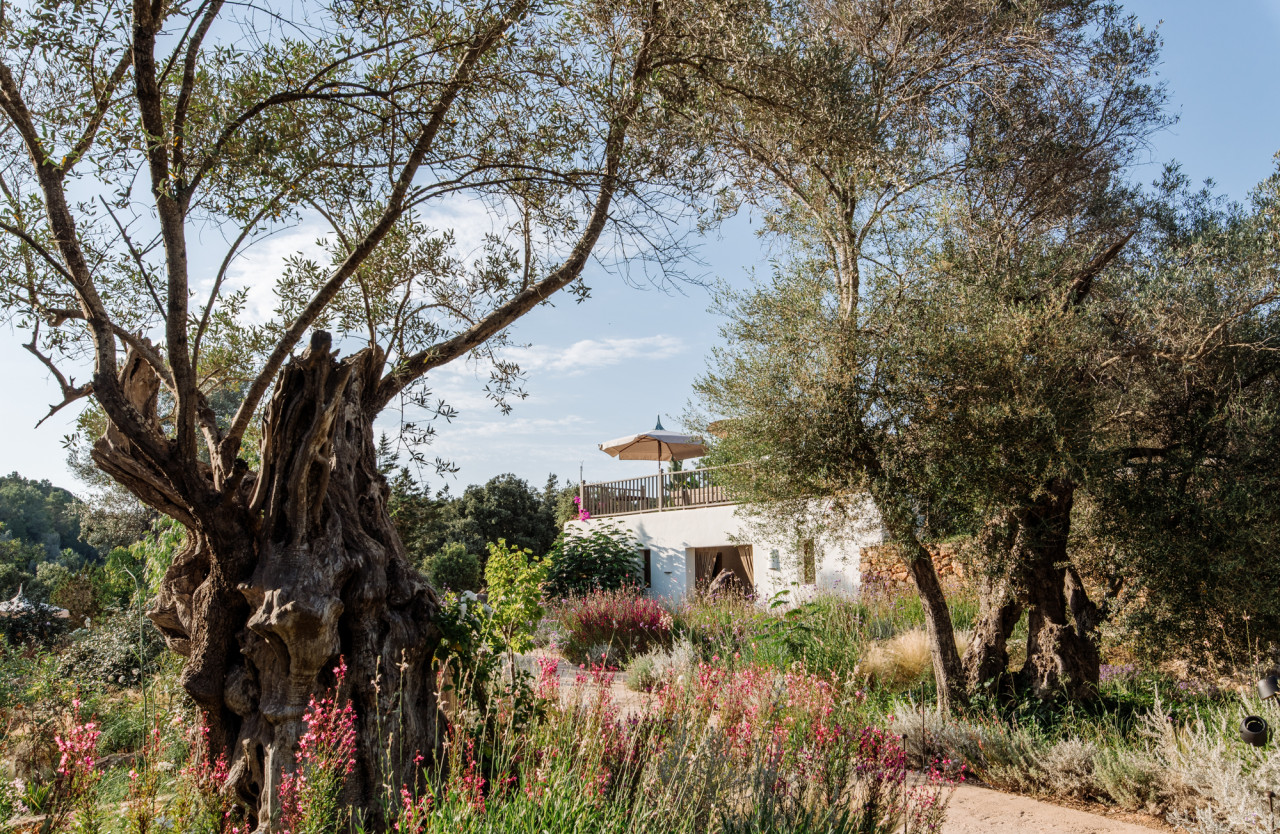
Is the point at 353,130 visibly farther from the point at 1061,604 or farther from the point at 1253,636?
the point at 1253,636

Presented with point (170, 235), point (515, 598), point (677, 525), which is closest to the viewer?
point (170, 235)

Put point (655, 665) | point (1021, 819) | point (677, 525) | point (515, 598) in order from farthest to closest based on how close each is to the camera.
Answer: point (677, 525) → point (655, 665) → point (1021, 819) → point (515, 598)

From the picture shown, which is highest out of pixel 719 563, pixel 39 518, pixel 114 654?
pixel 39 518

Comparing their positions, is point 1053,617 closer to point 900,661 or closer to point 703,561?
point 900,661

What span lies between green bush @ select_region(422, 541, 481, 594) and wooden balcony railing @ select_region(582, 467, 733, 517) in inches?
164

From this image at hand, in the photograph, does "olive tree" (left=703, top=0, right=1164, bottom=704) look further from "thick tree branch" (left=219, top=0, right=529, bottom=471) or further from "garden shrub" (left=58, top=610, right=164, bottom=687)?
"garden shrub" (left=58, top=610, right=164, bottom=687)

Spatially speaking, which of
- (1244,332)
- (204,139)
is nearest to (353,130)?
(204,139)

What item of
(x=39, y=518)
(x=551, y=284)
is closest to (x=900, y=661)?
(x=551, y=284)

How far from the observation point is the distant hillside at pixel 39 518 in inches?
1288

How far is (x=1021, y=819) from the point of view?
182 inches

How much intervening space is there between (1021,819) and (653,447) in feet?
58.3

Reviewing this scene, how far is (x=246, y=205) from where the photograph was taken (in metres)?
3.64

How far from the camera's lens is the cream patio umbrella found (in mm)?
20188

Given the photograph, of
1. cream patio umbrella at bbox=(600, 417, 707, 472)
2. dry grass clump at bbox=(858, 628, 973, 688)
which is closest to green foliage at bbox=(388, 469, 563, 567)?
cream patio umbrella at bbox=(600, 417, 707, 472)
